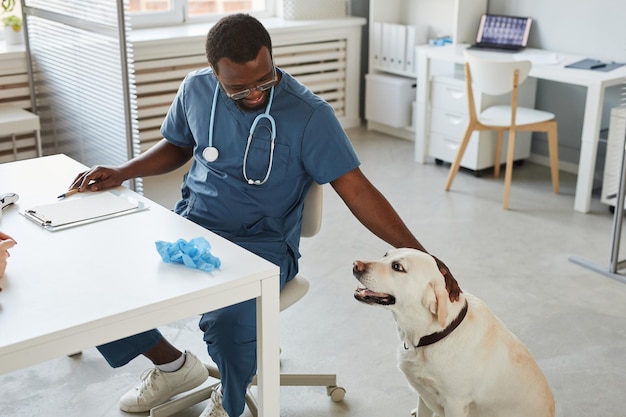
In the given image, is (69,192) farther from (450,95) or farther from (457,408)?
(450,95)

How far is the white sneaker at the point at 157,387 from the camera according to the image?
2.30 metres

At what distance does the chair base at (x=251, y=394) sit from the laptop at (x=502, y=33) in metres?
2.70

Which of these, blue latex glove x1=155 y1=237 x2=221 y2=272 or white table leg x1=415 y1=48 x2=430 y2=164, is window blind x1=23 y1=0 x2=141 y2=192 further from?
blue latex glove x1=155 y1=237 x2=221 y2=272

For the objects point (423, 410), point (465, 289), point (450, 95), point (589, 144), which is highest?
point (450, 95)

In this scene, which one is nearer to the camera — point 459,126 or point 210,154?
point 210,154

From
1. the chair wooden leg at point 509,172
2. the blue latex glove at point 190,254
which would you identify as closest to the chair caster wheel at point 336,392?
the blue latex glove at point 190,254

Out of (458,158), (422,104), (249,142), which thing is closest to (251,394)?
(249,142)

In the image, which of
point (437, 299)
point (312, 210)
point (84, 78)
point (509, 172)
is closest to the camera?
point (437, 299)

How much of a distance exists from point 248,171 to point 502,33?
9.36ft

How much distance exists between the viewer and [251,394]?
2.29 m

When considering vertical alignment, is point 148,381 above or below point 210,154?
below

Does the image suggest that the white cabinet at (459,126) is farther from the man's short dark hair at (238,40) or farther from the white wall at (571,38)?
the man's short dark hair at (238,40)

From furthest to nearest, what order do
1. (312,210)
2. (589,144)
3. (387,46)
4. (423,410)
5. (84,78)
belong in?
(387,46) → (589,144) → (84,78) → (312,210) → (423,410)

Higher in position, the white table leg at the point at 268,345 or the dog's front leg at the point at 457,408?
the white table leg at the point at 268,345
